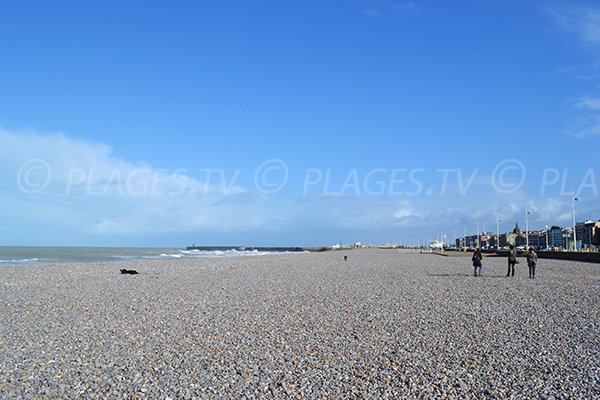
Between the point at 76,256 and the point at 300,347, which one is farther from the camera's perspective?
the point at 76,256

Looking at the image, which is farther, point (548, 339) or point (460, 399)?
point (548, 339)

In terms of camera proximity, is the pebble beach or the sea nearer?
the pebble beach

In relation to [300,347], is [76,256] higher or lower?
higher

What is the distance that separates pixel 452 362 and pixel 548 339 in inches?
116

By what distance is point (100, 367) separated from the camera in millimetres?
7938

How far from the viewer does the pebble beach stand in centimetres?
691

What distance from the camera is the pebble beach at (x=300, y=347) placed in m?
6.91

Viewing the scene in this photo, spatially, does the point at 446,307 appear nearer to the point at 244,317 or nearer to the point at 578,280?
the point at 244,317

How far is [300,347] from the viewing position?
9.28m

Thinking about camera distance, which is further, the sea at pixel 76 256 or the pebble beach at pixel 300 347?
the sea at pixel 76 256

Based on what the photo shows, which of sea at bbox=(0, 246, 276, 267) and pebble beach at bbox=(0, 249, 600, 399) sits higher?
sea at bbox=(0, 246, 276, 267)

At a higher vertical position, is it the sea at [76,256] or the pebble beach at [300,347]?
the sea at [76,256]

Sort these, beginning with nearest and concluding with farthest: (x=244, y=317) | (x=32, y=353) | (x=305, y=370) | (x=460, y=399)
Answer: (x=460, y=399) → (x=305, y=370) → (x=32, y=353) → (x=244, y=317)

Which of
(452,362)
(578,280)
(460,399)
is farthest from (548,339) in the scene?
(578,280)
